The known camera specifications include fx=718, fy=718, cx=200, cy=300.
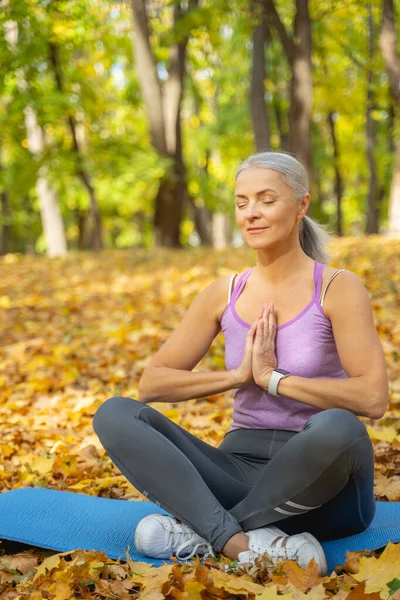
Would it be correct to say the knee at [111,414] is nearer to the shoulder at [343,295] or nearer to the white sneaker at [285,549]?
the white sneaker at [285,549]

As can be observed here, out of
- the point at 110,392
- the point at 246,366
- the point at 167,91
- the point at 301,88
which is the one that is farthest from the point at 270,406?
the point at 167,91

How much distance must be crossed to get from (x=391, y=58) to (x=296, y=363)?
1102 centimetres

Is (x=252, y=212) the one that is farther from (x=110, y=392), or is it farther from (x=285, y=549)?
(x=110, y=392)

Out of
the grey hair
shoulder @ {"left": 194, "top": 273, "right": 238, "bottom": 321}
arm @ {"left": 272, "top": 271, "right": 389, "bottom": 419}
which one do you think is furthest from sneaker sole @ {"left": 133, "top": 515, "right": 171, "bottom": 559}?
the grey hair

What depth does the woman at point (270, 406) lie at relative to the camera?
8.07 feet

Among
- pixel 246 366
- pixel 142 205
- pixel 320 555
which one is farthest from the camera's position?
pixel 142 205

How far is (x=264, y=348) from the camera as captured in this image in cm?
271

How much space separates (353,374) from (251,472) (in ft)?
1.88

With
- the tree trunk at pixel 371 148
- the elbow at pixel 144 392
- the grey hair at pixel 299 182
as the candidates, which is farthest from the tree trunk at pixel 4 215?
the grey hair at pixel 299 182

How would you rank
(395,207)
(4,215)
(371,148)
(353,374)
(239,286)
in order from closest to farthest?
(353,374) → (239,286) → (395,207) → (371,148) → (4,215)

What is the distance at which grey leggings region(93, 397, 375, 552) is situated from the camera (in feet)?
7.77

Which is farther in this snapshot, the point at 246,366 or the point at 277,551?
the point at 246,366

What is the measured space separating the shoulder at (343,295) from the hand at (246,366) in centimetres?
29

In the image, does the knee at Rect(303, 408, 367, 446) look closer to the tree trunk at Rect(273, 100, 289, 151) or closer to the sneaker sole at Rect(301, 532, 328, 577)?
the sneaker sole at Rect(301, 532, 328, 577)
